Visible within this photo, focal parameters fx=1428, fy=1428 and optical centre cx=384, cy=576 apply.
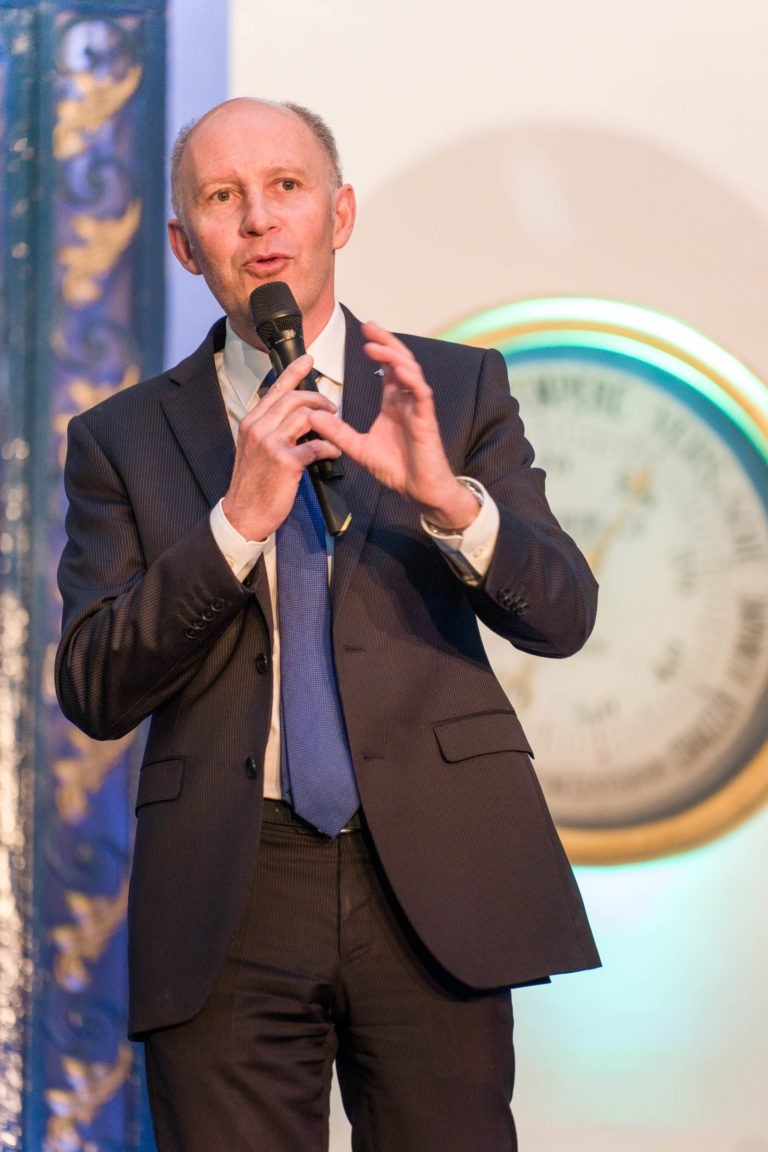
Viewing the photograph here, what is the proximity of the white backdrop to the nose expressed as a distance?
0.75 m

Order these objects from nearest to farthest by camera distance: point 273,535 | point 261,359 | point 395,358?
point 395,358, point 273,535, point 261,359

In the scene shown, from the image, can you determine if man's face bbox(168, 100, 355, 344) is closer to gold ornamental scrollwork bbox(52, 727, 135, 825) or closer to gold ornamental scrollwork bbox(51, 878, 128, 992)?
gold ornamental scrollwork bbox(52, 727, 135, 825)

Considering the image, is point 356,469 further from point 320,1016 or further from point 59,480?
point 59,480

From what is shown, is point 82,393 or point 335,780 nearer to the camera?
point 335,780

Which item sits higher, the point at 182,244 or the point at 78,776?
the point at 182,244

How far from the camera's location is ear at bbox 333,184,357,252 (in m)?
1.86

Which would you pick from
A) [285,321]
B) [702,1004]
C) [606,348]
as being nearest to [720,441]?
[606,348]

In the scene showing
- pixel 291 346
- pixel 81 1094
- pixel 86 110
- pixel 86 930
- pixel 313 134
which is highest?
pixel 86 110

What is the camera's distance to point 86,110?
2580mm

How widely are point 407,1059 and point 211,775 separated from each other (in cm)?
37

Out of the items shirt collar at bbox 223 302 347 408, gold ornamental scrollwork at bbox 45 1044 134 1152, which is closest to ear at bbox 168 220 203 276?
shirt collar at bbox 223 302 347 408

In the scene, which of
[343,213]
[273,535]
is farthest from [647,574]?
[273,535]

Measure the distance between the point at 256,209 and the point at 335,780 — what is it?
685 mm

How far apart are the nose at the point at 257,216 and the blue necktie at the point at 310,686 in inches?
12.9
